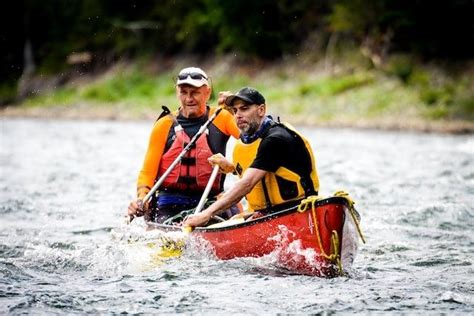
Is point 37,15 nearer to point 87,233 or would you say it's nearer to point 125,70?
point 125,70

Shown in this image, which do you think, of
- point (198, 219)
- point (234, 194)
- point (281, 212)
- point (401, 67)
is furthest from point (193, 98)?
point (401, 67)

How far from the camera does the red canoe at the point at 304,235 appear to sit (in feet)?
23.3

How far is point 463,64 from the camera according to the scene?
A: 101ft

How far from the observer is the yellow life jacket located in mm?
7480

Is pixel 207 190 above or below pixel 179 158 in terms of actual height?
below

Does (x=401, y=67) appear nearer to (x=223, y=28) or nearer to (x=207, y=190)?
(x=223, y=28)

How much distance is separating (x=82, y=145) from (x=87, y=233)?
13994 mm

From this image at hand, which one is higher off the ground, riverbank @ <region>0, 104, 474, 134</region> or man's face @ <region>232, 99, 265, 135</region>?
riverbank @ <region>0, 104, 474, 134</region>

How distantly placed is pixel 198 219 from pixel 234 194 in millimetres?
562

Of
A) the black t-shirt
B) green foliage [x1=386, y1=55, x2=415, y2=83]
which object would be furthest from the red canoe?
green foliage [x1=386, y1=55, x2=415, y2=83]

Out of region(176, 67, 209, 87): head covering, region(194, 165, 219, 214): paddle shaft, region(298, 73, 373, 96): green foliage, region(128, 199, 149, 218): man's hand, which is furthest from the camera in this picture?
region(298, 73, 373, 96): green foliage

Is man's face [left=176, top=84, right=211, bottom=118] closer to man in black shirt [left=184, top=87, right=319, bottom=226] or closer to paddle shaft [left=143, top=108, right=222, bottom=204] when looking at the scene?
paddle shaft [left=143, top=108, right=222, bottom=204]

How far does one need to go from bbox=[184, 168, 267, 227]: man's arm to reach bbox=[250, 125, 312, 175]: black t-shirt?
0.08 meters

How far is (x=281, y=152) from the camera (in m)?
7.33
